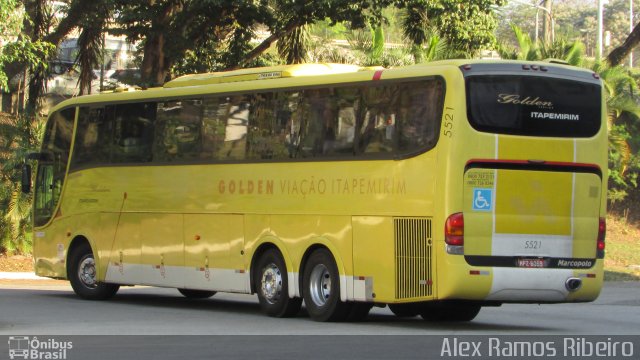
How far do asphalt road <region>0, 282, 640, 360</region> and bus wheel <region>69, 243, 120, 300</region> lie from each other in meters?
0.29

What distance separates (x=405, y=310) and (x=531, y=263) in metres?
3.14

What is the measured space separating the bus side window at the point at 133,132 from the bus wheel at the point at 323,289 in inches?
177

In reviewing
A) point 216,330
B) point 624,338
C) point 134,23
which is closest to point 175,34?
point 134,23

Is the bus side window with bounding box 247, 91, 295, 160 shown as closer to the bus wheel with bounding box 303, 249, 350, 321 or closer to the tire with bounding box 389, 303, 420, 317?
the bus wheel with bounding box 303, 249, 350, 321

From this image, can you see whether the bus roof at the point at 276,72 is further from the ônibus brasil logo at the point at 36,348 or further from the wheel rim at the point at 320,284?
the ônibus brasil logo at the point at 36,348

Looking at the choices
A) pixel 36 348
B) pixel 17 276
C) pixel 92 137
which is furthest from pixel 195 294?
pixel 36 348

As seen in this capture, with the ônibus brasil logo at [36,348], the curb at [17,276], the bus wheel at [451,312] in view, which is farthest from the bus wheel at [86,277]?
the ônibus brasil logo at [36,348]

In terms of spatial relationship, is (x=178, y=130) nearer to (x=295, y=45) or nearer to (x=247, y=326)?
(x=247, y=326)

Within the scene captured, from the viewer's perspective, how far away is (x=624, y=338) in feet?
45.7

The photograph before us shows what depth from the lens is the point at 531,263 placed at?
14586mm

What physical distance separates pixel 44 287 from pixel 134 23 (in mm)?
7459

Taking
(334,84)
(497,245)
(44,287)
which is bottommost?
(44,287)

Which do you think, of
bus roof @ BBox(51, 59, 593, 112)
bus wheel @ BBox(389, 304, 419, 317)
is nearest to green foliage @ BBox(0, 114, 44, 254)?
bus roof @ BBox(51, 59, 593, 112)

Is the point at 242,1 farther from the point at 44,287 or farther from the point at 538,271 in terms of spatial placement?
the point at 538,271
